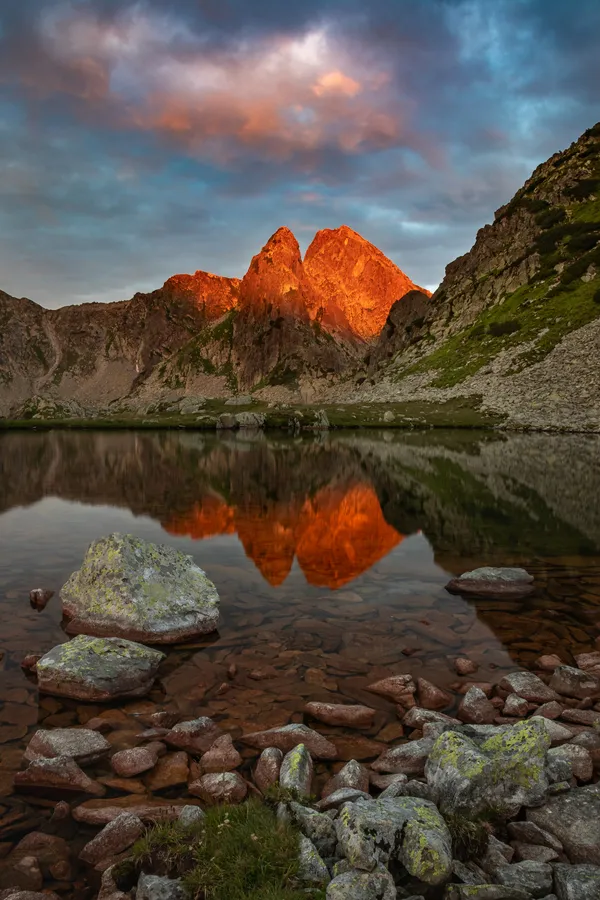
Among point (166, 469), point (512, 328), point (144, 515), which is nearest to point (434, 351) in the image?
point (512, 328)

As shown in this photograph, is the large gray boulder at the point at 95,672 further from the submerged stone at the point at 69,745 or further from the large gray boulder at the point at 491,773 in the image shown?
the large gray boulder at the point at 491,773

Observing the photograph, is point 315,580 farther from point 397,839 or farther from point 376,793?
point 397,839

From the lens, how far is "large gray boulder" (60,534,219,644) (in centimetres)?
1505

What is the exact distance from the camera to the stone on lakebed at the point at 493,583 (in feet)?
61.5

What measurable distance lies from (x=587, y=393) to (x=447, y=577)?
114 metres

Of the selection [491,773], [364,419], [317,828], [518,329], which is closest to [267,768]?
[317,828]

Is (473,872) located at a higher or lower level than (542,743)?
lower

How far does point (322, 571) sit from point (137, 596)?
8.29 m

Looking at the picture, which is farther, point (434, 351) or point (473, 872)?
point (434, 351)

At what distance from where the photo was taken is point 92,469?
207 ft

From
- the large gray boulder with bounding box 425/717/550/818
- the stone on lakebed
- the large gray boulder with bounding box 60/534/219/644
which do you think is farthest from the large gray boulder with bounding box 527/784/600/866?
the stone on lakebed

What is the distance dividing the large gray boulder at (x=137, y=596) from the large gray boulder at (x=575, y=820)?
10058 mm

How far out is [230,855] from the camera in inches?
256

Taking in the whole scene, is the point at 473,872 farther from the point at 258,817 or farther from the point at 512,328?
the point at 512,328
